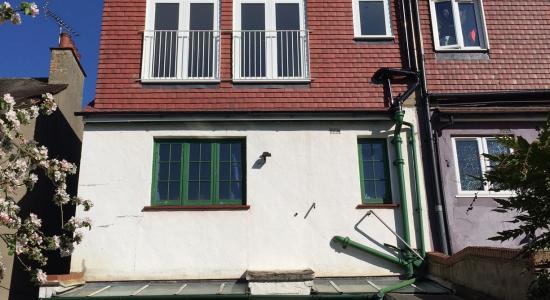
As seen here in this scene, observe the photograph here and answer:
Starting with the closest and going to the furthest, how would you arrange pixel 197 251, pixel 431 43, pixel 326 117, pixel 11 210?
pixel 11 210
pixel 197 251
pixel 326 117
pixel 431 43

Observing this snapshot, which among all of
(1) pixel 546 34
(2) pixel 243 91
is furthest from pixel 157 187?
(1) pixel 546 34

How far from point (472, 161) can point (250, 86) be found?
4812mm

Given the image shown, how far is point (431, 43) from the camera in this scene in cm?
1141

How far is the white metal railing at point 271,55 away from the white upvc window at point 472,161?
138 inches

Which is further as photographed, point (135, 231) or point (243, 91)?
point (243, 91)

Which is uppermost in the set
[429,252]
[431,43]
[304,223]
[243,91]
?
[431,43]

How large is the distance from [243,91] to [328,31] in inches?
93.7

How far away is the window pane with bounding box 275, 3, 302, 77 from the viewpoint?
1123 centimetres

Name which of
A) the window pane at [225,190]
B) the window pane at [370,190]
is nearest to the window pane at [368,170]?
the window pane at [370,190]

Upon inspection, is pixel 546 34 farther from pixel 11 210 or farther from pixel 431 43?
pixel 11 210

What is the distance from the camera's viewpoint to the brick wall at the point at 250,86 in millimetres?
10758

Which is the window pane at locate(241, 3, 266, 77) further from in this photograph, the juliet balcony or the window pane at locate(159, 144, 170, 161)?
the window pane at locate(159, 144, 170, 161)

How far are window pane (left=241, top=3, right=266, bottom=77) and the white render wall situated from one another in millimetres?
1370


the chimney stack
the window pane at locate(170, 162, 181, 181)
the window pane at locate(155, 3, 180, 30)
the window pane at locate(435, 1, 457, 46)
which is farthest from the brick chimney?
the window pane at locate(435, 1, 457, 46)
